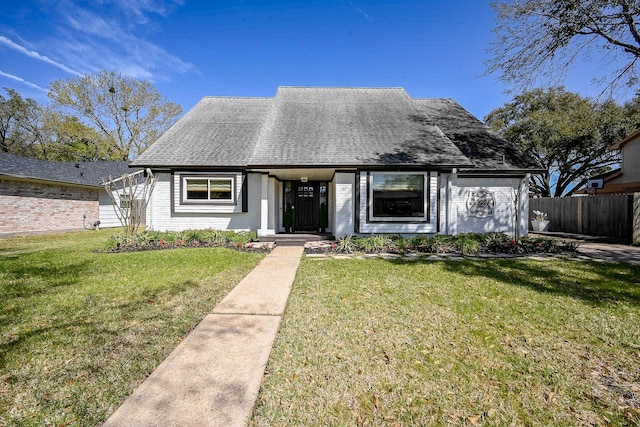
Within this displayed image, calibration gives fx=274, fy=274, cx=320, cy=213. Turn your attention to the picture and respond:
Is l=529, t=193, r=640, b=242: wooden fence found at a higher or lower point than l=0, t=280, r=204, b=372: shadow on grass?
higher

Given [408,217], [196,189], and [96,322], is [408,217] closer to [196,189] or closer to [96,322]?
[196,189]

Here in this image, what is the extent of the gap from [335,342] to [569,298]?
4160mm

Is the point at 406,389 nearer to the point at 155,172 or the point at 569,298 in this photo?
the point at 569,298

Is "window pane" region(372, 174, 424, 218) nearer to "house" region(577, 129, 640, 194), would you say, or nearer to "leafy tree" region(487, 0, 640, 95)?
"leafy tree" region(487, 0, 640, 95)

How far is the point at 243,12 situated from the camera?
11.2 meters

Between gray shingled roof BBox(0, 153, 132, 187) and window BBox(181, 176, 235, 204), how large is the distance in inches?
359

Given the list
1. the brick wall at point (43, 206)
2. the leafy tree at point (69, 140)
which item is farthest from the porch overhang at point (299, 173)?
the leafy tree at point (69, 140)

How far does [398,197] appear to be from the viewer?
9.58 meters

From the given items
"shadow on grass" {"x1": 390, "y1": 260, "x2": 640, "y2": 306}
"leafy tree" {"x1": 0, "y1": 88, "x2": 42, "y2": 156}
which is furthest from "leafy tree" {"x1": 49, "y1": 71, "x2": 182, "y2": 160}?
"shadow on grass" {"x1": 390, "y1": 260, "x2": 640, "y2": 306}

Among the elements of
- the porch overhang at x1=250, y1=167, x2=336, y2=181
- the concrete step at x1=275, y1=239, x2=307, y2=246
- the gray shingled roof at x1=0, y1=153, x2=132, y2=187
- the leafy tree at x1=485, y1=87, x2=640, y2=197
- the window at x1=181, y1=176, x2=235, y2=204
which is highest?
the leafy tree at x1=485, y1=87, x2=640, y2=197

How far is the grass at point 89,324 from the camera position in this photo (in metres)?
2.19

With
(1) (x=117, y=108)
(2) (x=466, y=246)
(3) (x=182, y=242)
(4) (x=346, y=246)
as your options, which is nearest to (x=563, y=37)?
(2) (x=466, y=246)

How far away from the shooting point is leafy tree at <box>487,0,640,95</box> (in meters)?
9.48

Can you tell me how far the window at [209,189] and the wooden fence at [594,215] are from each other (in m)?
14.5
